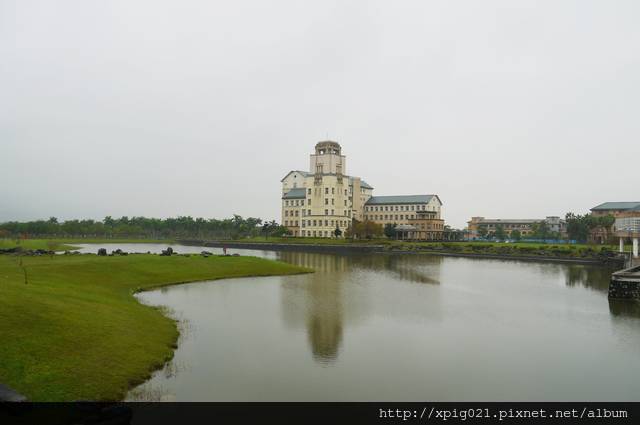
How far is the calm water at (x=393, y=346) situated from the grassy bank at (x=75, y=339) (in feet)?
3.71

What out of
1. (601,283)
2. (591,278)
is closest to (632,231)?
(591,278)

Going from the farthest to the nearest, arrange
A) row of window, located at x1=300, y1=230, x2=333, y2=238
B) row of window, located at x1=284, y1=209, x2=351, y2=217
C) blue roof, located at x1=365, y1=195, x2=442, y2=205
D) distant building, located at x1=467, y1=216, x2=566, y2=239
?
distant building, located at x1=467, y1=216, x2=566, y2=239
blue roof, located at x1=365, y1=195, x2=442, y2=205
row of window, located at x1=284, y1=209, x2=351, y2=217
row of window, located at x1=300, y1=230, x2=333, y2=238

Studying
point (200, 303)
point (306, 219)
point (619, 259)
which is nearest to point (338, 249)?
point (306, 219)

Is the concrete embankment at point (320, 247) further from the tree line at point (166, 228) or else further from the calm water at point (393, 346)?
the calm water at point (393, 346)

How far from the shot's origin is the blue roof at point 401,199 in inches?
5822

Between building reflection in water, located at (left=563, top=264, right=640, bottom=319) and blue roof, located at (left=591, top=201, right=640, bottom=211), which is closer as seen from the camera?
building reflection in water, located at (left=563, top=264, right=640, bottom=319)

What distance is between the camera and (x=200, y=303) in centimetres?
3281

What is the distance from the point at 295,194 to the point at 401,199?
36837 mm

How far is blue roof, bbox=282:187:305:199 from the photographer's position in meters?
147

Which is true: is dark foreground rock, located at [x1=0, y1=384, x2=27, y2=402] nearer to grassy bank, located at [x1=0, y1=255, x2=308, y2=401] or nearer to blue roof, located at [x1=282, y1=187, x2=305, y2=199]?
grassy bank, located at [x1=0, y1=255, x2=308, y2=401]

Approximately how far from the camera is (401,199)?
500ft

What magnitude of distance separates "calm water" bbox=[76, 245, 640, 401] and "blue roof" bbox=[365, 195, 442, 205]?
352 feet

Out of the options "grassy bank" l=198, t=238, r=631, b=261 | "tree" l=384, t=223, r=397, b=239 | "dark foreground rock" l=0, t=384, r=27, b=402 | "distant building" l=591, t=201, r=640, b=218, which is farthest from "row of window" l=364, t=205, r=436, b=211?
"dark foreground rock" l=0, t=384, r=27, b=402

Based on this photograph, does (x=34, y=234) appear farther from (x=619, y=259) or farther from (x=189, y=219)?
(x=619, y=259)
